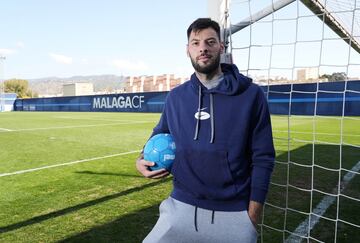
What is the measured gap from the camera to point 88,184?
229 inches

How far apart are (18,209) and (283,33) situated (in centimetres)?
378

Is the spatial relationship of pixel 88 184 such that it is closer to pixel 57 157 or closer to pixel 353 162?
pixel 57 157

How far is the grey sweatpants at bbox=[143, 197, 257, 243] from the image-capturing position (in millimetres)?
1949

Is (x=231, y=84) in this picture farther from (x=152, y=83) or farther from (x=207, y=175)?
(x=152, y=83)

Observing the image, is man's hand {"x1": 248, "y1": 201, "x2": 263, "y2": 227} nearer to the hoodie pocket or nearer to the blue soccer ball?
the hoodie pocket

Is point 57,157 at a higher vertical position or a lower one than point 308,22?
lower

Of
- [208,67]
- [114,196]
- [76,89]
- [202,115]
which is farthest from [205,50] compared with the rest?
[76,89]

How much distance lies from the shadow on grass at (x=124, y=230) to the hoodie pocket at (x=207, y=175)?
182cm

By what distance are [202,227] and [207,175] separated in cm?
28

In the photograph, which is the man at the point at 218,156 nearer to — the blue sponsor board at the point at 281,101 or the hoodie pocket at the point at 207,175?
the hoodie pocket at the point at 207,175

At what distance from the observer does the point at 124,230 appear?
12.7ft

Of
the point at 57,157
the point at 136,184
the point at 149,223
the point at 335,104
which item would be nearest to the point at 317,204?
the point at 149,223

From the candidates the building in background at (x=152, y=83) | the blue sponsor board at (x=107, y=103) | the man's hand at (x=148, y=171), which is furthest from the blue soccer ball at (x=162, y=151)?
the building in background at (x=152, y=83)

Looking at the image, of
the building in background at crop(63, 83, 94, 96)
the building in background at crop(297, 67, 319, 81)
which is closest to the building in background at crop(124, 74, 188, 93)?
the building in background at crop(63, 83, 94, 96)
